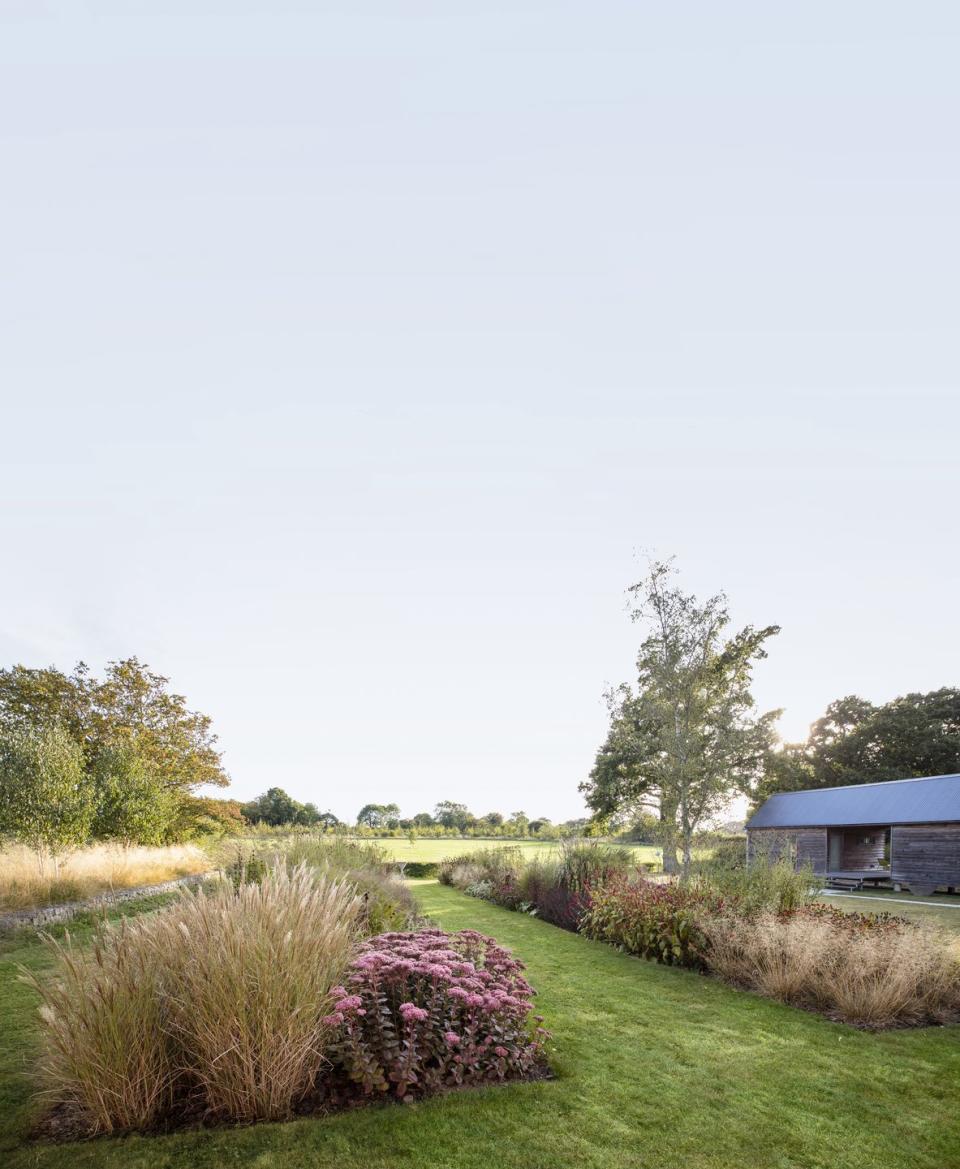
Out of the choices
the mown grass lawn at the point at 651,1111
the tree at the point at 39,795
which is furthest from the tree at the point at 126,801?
the mown grass lawn at the point at 651,1111

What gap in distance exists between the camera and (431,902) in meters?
15.6

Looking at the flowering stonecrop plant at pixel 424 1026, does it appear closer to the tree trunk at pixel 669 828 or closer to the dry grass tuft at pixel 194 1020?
the dry grass tuft at pixel 194 1020

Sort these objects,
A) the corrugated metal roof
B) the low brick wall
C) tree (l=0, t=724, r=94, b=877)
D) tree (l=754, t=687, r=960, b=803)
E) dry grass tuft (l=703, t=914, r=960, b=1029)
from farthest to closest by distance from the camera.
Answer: tree (l=754, t=687, r=960, b=803)
the corrugated metal roof
tree (l=0, t=724, r=94, b=877)
the low brick wall
dry grass tuft (l=703, t=914, r=960, b=1029)

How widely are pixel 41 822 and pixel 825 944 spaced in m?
15.0

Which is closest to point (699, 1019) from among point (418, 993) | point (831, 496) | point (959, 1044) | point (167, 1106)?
point (959, 1044)

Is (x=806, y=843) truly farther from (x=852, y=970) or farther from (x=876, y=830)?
(x=852, y=970)

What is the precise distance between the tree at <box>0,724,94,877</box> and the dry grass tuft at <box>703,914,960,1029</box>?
42.6 ft

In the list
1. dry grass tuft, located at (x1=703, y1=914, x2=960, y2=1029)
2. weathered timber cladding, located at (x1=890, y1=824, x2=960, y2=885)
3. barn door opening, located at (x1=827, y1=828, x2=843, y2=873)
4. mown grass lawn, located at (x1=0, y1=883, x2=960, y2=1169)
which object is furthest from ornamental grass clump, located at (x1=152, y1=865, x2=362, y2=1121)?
barn door opening, located at (x1=827, y1=828, x2=843, y2=873)

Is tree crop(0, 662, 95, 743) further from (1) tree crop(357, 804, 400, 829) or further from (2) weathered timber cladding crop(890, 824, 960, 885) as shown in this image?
(1) tree crop(357, 804, 400, 829)

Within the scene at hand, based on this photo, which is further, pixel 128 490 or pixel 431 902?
pixel 431 902

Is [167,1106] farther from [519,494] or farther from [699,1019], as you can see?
[519,494]

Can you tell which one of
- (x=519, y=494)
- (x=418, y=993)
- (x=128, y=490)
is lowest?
(x=418, y=993)

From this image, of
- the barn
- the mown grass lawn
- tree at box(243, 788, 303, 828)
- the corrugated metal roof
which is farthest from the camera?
tree at box(243, 788, 303, 828)

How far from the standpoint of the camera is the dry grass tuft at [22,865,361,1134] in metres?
3.58
